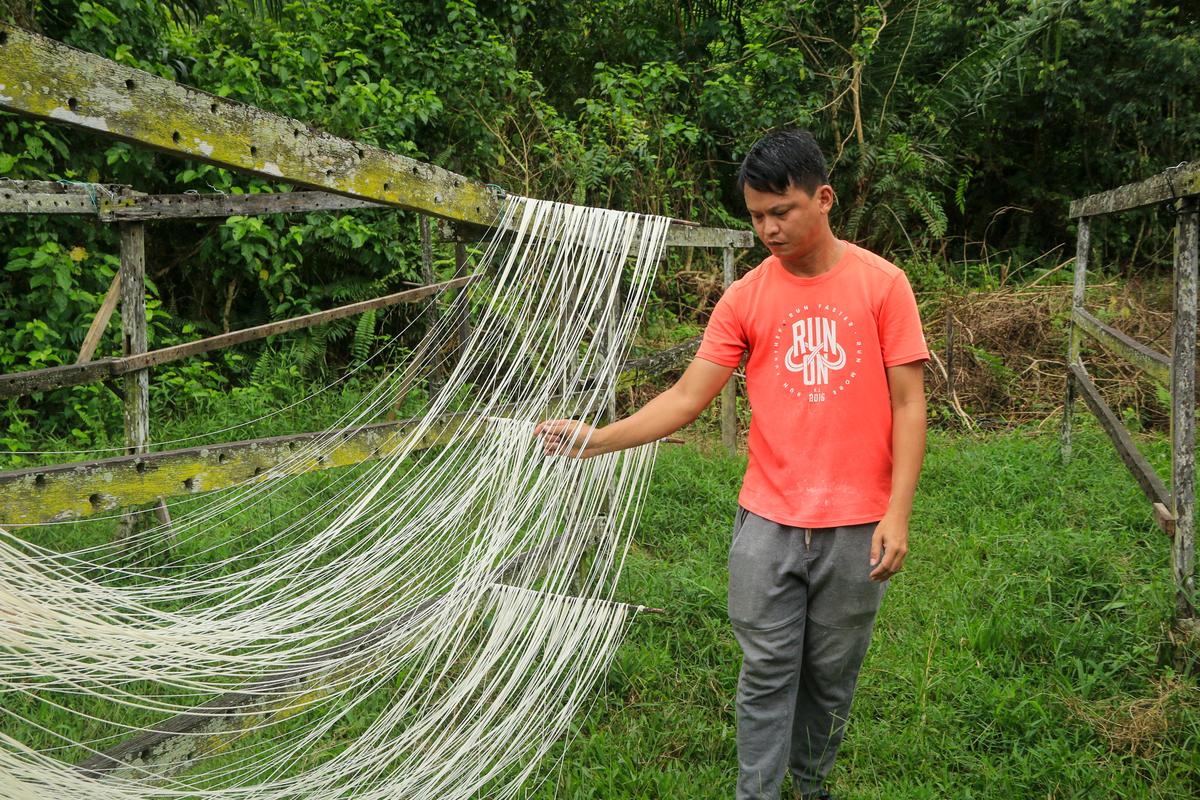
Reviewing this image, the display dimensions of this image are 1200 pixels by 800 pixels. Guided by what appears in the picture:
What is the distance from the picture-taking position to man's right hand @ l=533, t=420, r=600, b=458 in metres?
1.87

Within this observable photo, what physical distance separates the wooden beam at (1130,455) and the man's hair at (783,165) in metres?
1.58

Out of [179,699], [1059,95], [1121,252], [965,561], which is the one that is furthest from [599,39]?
[179,699]

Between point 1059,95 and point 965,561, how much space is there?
4711 mm

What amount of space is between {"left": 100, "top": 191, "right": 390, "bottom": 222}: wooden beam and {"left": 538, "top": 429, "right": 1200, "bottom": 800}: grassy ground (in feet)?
5.35

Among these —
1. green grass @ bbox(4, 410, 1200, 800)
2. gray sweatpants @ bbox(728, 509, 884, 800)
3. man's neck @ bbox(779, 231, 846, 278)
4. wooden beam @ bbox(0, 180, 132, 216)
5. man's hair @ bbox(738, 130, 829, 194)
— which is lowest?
green grass @ bbox(4, 410, 1200, 800)

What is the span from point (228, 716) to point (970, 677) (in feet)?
5.79

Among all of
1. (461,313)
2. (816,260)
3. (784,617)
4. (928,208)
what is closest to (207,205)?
(461,313)

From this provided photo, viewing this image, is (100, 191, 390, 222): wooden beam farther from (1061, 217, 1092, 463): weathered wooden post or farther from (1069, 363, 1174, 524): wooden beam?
(1061, 217, 1092, 463): weathered wooden post

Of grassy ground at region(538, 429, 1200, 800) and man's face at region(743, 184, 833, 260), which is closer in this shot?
man's face at region(743, 184, 833, 260)

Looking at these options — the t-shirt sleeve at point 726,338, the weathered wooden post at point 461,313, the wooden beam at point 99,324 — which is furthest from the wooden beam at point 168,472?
the wooden beam at point 99,324

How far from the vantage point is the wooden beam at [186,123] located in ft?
4.02

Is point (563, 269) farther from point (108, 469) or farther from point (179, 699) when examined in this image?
point (179, 699)

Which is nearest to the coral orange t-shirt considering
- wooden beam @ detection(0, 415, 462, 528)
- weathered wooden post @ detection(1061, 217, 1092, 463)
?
wooden beam @ detection(0, 415, 462, 528)

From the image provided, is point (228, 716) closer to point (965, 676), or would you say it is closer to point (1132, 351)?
point (965, 676)
